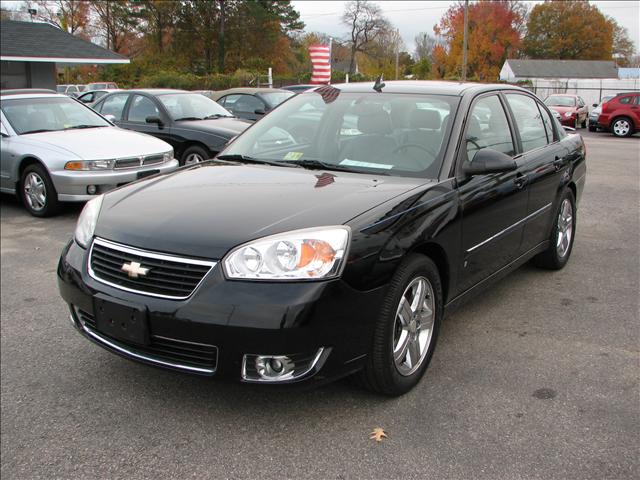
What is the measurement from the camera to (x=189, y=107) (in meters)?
10.7

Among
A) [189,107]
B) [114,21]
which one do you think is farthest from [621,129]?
[114,21]

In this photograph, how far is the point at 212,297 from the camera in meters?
2.66

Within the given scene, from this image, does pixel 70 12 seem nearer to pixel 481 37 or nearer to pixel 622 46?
pixel 481 37

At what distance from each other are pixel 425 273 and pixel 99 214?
172 centimetres

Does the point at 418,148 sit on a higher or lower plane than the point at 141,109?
lower

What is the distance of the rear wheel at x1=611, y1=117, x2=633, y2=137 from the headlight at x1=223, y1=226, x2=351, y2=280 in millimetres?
21494

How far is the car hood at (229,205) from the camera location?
9.33 ft

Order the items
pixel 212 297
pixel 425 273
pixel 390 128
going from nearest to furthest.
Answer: pixel 212 297 < pixel 425 273 < pixel 390 128

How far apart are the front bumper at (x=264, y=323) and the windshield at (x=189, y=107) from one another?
8023mm

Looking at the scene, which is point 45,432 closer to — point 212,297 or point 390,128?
point 212,297

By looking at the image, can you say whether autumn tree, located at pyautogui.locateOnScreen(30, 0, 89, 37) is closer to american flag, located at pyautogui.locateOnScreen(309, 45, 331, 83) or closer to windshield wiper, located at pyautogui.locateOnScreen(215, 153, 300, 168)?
american flag, located at pyautogui.locateOnScreen(309, 45, 331, 83)

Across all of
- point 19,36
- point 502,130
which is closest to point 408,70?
point 19,36

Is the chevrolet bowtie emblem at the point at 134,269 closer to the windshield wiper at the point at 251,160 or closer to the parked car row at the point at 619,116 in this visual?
the windshield wiper at the point at 251,160

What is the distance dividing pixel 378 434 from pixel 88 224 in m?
1.84
